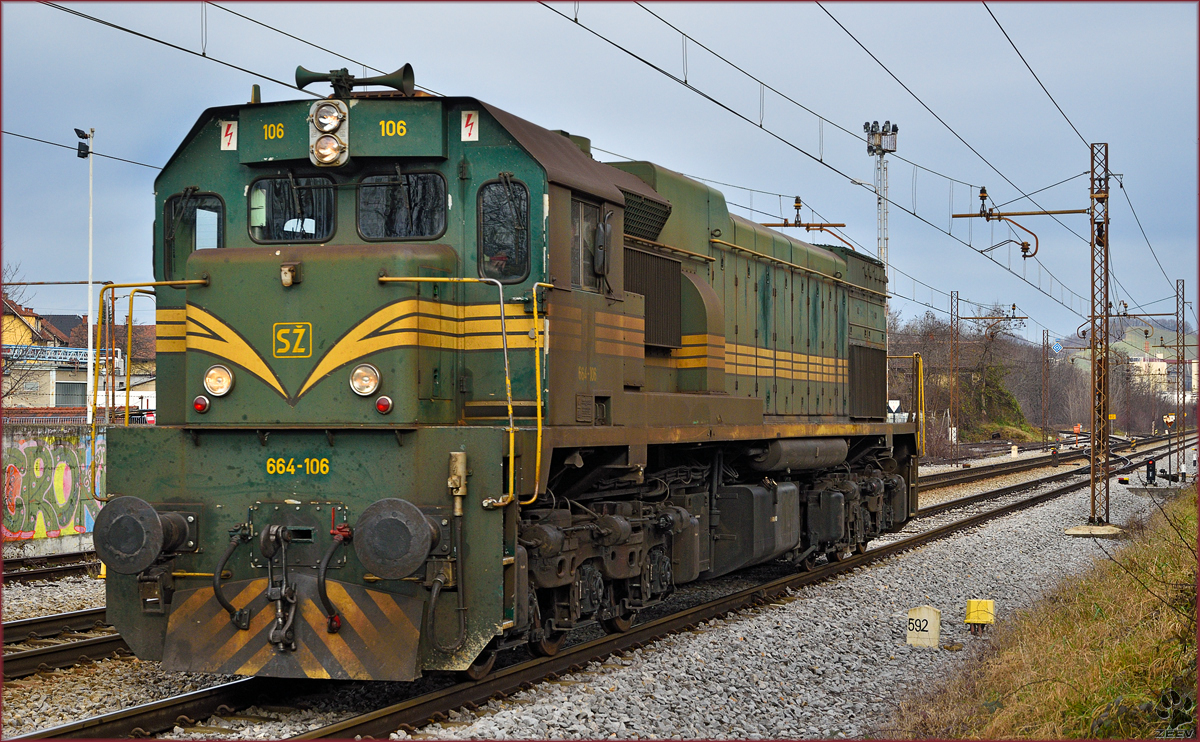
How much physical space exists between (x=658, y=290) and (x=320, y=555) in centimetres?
412

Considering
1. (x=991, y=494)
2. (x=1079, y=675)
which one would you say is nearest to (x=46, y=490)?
(x=1079, y=675)

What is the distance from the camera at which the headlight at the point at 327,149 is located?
6.62 m

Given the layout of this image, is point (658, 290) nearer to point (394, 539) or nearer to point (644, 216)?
point (644, 216)

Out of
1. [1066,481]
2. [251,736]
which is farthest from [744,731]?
[1066,481]

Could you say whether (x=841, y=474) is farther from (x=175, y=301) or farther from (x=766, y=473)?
(x=175, y=301)

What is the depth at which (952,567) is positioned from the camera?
1327cm

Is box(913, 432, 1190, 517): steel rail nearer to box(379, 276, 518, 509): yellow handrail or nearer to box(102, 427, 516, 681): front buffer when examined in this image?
box(379, 276, 518, 509): yellow handrail

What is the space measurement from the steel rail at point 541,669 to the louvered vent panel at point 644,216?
330 centimetres

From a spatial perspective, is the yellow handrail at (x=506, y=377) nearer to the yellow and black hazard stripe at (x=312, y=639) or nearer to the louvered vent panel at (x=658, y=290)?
the yellow and black hazard stripe at (x=312, y=639)

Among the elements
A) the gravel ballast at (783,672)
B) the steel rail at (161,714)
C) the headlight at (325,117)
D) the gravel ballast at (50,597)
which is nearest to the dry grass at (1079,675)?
the gravel ballast at (783,672)

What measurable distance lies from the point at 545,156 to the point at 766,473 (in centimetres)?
532

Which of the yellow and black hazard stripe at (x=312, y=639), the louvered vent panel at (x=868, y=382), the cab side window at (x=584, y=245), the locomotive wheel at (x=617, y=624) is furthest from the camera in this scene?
the louvered vent panel at (x=868, y=382)

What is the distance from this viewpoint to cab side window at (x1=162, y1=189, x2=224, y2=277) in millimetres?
7059

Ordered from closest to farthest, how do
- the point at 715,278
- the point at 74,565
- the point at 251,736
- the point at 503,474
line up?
the point at 251,736 < the point at 503,474 < the point at 715,278 < the point at 74,565
